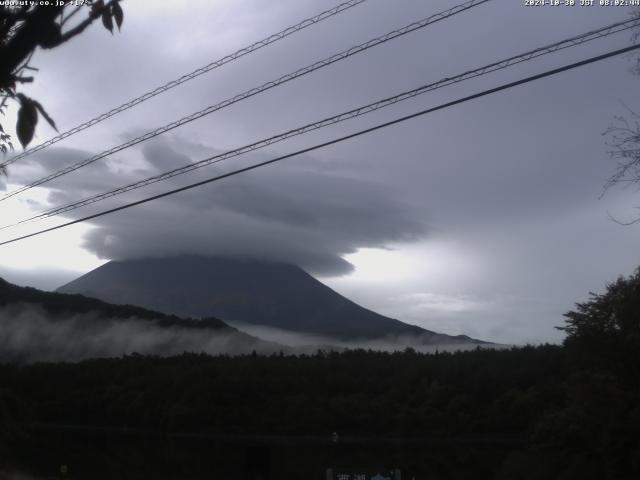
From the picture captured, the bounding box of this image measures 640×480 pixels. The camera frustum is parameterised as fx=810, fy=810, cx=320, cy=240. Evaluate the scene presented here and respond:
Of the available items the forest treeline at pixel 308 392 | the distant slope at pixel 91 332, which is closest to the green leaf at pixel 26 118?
the forest treeline at pixel 308 392

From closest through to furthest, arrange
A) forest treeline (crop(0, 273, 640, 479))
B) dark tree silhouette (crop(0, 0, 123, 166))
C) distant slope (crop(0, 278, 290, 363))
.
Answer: dark tree silhouette (crop(0, 0, 123, 166)) < forest treeline (crop(0, 273, 640, 479)) < distant slope (crop(0, 278, 290, 363))

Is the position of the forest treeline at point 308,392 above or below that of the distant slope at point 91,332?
below

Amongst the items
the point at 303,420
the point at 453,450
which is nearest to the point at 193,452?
the point at 453,450

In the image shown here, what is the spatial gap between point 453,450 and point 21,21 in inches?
3211

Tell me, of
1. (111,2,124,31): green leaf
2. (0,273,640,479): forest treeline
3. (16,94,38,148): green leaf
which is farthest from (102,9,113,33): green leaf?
(0,273,640,479): forest treeline

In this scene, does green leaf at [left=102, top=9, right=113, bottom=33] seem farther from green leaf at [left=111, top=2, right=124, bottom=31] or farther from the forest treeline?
the forest treeline

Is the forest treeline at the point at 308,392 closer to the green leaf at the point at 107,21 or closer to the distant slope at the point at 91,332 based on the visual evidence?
the distant slope at the point at 91,332

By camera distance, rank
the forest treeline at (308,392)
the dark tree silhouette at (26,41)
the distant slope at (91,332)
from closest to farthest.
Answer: the dark tree silhouette at (26,41), the forest treeline at (308,392), the distant slope at (91,332)

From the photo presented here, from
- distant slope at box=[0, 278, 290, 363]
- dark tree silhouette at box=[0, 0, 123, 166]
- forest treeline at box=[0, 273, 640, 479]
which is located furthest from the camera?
distant slope at box=[0, 278, 290, 363]

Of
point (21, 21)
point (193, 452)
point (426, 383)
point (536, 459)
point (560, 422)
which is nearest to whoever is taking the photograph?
point (21, 21)

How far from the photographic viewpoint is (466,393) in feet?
322

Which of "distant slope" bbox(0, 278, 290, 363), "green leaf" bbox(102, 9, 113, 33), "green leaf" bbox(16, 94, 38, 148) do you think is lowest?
"green leaf" bbox(16, 94, 38, 148)

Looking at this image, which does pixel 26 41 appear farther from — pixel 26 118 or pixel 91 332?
pixel 91 332

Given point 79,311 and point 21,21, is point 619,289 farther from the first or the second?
point 79,311
